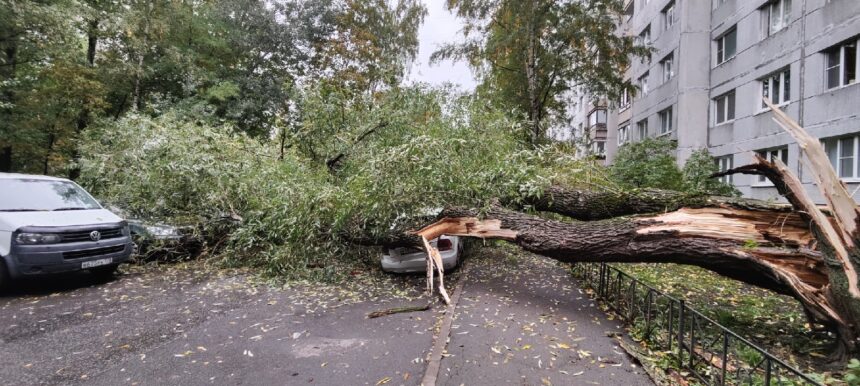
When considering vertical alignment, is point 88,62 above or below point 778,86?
above

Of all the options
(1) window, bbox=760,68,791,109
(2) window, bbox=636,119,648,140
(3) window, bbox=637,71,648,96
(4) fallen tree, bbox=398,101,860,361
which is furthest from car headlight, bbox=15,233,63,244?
(3) window, bbox=637,71,648,96

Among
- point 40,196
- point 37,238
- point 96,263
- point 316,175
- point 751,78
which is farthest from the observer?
point 751,78

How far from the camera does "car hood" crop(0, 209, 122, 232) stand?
6.42 meters

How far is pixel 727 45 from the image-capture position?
1797 centimetres

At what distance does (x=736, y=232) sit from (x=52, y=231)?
9188mm

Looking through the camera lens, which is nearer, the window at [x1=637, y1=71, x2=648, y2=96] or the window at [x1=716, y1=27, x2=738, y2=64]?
the window at [x1=716, y1=27, x2=738, y2=64]

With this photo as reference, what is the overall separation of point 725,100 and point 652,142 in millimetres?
4966

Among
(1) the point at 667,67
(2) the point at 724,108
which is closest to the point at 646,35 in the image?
(1) the point at 667,67

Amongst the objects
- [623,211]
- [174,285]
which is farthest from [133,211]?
[623,211]

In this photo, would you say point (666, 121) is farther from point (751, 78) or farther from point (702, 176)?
point (702, 176)

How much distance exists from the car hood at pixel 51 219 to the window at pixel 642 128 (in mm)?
24275

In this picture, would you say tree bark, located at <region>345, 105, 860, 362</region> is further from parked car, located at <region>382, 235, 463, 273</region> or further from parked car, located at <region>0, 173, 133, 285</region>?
Answer: parked car, located at <region>0, 173, 133, 285</region>

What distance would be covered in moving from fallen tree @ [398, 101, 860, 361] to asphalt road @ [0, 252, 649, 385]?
0.99 metres

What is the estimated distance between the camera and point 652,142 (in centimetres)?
1595
